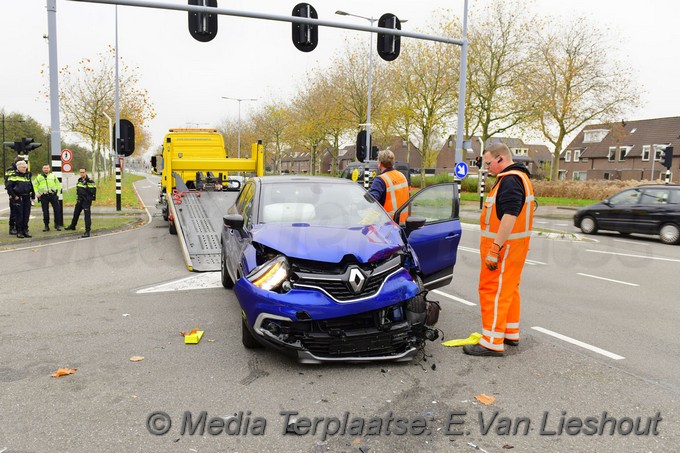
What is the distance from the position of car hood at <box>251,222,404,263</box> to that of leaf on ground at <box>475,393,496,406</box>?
4.36ft

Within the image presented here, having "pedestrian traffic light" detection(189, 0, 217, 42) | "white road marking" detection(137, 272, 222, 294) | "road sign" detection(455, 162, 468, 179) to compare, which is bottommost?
"white road marking" detection(137, 272, 222, 294)

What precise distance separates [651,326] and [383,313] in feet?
11.7

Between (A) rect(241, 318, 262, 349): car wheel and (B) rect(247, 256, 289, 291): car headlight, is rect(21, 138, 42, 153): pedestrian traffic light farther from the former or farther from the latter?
(B) rect(247, 256, 289, 291): car headlight

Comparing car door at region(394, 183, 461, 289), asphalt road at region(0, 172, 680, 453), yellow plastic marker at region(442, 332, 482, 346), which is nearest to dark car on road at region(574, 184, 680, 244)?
asphalt road at region(0, 172, 680, 453)

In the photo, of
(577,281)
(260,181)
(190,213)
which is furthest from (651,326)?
(190,213)

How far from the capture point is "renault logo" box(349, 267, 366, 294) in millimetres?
3971

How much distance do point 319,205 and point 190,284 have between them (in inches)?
117

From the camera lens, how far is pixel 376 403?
3.55 metres

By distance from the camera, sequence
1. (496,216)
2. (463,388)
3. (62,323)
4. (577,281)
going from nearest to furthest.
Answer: (463,388) < (496,216) < (62,323) < (577,281)

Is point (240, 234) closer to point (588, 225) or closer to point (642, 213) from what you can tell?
point (642, 213)

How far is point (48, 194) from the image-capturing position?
520 inches

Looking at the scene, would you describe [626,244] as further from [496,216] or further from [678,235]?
[496,216]

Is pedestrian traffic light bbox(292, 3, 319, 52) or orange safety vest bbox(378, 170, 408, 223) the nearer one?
orange safety vest bbox(378, 170, 408, 223)

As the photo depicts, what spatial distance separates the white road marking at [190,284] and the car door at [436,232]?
3.14m
